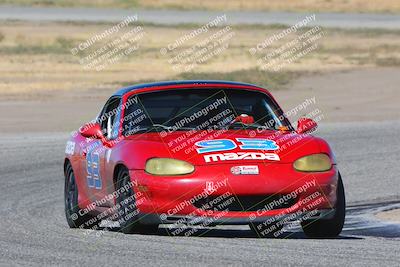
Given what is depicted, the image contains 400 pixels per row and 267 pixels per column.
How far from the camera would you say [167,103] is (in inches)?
433

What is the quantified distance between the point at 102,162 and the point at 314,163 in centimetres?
188

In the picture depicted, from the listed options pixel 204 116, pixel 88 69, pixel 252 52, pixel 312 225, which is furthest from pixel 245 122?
pixel 252 52

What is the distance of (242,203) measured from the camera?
31.8 feet

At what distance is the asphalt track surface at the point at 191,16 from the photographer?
5703 centimetres

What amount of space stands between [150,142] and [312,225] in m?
1.51

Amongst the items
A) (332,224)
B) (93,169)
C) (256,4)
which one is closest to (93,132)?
(93,169)

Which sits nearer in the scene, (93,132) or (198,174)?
(198,174)

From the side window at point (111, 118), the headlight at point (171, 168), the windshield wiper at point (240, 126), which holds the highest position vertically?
the side window at point (111, 118)

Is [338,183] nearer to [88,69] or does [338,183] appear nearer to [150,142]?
[150,142]

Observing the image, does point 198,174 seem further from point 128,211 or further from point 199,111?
point 199,111

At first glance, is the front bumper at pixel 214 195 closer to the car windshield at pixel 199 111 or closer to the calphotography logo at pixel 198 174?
the calphotography logo at pixel 198 174

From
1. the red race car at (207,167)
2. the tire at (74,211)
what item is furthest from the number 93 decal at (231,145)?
the tire at (74,211)

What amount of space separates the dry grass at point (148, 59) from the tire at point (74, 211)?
19718mm

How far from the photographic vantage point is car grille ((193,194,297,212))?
9.64m
